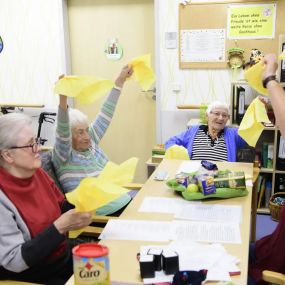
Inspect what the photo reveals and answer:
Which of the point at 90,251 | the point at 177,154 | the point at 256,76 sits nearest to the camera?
the point at 90,251

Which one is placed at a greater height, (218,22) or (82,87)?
(218,22)

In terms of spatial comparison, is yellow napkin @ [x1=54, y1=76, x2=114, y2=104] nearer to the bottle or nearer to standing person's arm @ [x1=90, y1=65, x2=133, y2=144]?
standing person's arm @ [x1=90, y1=65, x2=133, y2=144]

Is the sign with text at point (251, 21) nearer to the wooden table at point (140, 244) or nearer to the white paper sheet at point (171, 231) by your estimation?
the wooden table at point (140, 244)

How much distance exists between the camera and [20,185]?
1.59 metres

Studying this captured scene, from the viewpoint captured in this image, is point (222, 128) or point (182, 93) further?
point (182, 93)

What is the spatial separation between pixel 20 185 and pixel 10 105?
10.3ft

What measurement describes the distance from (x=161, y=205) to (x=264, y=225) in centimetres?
188

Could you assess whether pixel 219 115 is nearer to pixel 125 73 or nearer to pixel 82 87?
pixel 125 73

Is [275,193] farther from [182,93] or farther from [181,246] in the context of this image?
[181,246]

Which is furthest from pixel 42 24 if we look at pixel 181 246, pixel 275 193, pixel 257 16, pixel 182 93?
pixel 181 246

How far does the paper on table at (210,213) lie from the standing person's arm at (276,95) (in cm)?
47

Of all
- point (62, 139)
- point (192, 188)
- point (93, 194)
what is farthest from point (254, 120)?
point (93, 194)

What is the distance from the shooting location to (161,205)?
187 cm

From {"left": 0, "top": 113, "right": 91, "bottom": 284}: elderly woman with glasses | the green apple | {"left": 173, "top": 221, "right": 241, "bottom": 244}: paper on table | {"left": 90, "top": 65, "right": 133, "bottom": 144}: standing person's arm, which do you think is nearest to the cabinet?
{"left": 90, "top": 65, "right": 133, "bottom": 144}: standing person's arm
